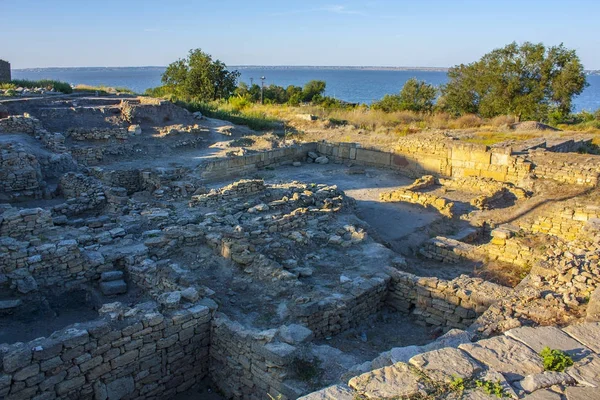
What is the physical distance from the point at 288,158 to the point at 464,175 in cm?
708

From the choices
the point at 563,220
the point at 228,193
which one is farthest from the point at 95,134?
the point at 563,220

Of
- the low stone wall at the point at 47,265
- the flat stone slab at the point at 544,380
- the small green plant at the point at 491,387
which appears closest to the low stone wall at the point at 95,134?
the low stone wall at the point at 47,265

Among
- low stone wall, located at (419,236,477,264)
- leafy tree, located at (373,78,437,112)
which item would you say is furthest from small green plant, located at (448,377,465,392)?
leafy tree, located at (373,78,437,112)

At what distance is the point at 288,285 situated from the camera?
26.6 feet

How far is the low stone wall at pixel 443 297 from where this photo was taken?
786 centimetres

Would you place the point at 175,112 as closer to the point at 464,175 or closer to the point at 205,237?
the point at 464,175

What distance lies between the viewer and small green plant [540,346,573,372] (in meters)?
4.19

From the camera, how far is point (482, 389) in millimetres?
3918

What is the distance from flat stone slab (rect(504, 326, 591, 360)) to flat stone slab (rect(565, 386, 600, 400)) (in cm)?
55

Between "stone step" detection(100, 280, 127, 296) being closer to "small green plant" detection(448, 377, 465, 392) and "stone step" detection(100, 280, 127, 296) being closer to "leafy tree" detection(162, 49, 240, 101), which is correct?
"small green plant" detection(448, 377, 465, 392)

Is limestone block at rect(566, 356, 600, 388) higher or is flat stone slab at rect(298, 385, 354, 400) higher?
limestone block at rect(566, 356, 600, 388)

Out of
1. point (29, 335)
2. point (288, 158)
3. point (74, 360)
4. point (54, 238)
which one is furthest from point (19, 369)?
point (288, 158)

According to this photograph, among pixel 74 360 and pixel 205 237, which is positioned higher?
pixel 205 237

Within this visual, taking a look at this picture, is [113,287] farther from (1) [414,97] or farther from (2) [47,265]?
(1) [414,97]
